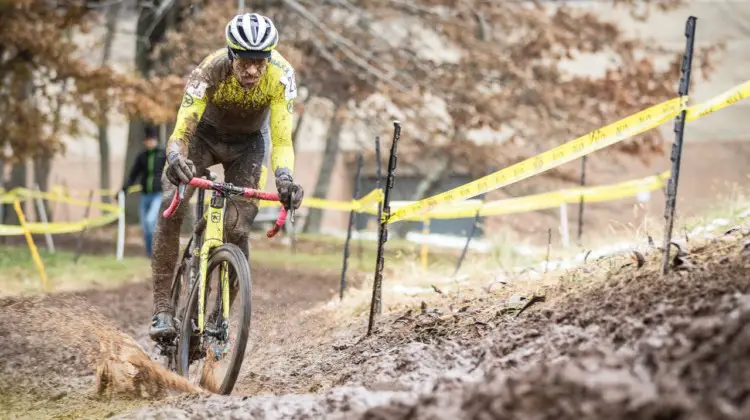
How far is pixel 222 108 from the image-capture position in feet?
20.8

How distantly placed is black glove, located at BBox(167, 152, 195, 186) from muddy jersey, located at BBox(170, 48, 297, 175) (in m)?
0.27

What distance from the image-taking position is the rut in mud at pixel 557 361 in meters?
3.08

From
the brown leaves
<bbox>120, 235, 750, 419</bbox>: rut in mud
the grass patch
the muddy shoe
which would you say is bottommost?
the grass patch

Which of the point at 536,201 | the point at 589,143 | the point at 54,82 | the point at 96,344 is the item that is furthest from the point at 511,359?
the point at 54,82

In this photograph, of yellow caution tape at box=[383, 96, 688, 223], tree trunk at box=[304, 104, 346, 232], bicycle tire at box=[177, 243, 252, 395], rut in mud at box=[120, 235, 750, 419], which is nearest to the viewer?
rut in mud at box=[120, 235, 750, 419]

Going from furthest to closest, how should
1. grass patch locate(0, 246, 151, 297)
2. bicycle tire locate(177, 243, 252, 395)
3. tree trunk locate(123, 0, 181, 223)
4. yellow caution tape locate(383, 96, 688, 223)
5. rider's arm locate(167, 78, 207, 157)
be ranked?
tree trunk locate(123, 0, 181, 223) → grass patch locate(0, 246, 151, 297) → rider's arm locate(167, 78, 207, 157) → yellow caution tape locate(383, 96, 688, 223) → bicycle tire locate(177, 243, 252, 395)

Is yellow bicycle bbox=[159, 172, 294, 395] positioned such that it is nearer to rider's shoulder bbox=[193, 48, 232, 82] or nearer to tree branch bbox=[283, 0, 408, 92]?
rider's shoulder bbox=[193, 48, 232, 82]

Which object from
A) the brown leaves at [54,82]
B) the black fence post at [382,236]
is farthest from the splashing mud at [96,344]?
the brown leaves at [54,82]

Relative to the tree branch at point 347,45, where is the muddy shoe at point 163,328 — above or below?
below

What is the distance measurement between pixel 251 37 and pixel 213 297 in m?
1.61

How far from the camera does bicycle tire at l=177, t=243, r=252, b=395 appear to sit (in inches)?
212

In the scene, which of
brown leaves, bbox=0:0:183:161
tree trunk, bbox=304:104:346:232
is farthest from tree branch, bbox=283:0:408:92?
tree trunk, bbox=304:104:346:232

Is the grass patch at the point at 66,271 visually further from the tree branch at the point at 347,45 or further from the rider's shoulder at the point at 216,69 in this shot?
the rider's shoulder at the point at 216,69

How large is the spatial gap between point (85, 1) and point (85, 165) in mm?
24941
